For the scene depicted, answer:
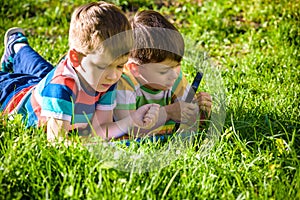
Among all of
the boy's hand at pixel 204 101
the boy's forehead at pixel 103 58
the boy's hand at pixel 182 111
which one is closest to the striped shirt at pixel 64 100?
the boy's forehead at pixel 103 58

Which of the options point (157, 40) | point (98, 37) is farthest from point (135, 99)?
point (98, 37)

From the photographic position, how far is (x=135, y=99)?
10.2 ft

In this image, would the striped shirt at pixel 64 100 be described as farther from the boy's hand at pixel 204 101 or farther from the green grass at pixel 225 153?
the boy's hand at pixel 204 101

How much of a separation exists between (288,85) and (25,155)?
200cm

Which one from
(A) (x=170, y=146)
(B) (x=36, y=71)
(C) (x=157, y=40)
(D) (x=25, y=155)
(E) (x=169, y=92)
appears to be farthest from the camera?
(B) (x=36, y=71)

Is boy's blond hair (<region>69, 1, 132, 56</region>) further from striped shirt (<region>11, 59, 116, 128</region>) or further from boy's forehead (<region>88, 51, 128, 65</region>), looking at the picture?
striped shirt (<region>11, 59, 116, 128</region>)

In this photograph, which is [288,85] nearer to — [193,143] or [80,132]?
[193,143]

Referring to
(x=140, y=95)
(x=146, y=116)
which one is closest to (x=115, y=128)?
(x=146, y=116)

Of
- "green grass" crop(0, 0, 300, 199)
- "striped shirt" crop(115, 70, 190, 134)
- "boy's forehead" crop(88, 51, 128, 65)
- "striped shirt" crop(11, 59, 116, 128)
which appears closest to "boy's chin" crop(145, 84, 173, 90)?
"striped shirt" crop(115, 70, 190, 134)

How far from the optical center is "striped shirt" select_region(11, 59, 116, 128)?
265 centimetres

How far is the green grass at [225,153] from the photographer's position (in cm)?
228

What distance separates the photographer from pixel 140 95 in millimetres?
3146

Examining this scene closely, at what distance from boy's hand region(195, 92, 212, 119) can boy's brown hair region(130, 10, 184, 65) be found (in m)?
0.30

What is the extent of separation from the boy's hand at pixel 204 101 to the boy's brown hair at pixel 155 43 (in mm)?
303
